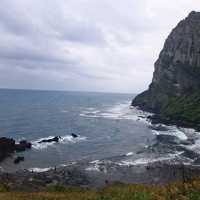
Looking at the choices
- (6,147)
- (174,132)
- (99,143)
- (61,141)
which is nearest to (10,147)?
(6,147)

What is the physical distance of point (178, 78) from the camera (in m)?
143

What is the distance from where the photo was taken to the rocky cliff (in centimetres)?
11725

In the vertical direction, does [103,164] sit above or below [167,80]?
below

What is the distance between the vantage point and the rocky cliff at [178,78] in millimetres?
117250

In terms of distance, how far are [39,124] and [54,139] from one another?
30578 mm

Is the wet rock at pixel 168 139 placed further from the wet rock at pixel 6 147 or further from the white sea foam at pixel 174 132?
the wet rock at pixel 6 147

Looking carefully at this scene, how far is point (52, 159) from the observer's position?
195 ft

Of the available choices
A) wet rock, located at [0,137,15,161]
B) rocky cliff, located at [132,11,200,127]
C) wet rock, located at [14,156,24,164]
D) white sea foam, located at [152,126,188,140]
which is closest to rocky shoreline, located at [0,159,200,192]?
wet rock, located at [14,156,24,164]

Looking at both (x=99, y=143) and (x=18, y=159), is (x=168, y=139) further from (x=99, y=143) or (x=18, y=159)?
(x=18, y=159)

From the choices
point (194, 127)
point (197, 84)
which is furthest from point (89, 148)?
point (197, 84)

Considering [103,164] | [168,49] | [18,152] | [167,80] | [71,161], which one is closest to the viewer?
[103,164]

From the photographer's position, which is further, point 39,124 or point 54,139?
point 39,124

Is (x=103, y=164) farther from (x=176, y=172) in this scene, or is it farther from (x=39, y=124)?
(x=39, y=124)

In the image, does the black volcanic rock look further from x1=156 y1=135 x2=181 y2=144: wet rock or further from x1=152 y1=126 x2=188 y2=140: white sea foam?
x1=152 y1=126 x2=188 y2=140: white sea foam
